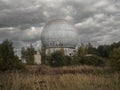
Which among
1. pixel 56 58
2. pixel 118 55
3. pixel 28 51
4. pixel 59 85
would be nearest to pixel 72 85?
pixel 59 85

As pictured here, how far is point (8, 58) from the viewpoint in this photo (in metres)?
30.3

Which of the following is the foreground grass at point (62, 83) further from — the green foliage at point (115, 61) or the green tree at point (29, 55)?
the green tree at point (29, 55)

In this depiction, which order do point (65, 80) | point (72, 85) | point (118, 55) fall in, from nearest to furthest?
point (72, 85) < point (65, 80) < point (118, 55)

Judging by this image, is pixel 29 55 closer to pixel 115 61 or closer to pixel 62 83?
pixel 115 61

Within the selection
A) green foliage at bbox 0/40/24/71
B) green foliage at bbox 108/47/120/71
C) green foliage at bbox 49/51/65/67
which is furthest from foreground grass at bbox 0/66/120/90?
green foliage at bbox 49/51/65/67

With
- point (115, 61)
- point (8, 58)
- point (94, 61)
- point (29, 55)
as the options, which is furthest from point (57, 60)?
point (115, 61)

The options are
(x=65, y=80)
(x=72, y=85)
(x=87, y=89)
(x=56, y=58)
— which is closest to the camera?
(x=87, y=89)

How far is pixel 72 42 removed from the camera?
80.6 meters

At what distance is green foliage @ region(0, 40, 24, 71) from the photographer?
29144 mm

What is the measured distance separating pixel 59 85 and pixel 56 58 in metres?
43.0

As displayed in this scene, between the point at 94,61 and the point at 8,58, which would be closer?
the point at 8,58

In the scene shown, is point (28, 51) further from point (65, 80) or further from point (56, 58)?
point (65, 80)

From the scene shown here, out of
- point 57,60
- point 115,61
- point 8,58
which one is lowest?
point 57,60

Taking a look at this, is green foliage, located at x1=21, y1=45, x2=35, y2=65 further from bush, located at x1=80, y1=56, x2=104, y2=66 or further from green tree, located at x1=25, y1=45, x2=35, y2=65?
bush, located at x1=80, y1=56, x2=104, y2=66
